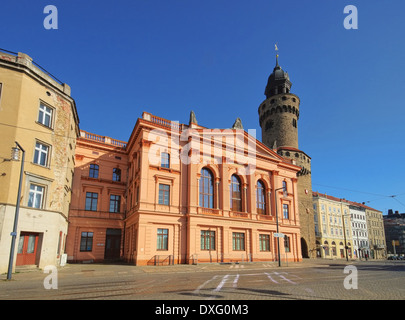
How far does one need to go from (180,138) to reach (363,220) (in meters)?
77.1

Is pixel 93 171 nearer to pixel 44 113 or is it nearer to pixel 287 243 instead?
pixel 44 113

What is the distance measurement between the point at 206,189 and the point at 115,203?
36.5ft

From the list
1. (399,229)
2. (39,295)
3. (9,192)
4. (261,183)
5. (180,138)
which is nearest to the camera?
(39,295)

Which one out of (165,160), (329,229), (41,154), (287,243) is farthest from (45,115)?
(329,229)

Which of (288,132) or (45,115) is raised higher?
(288,132)

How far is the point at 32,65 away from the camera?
65.3 ft

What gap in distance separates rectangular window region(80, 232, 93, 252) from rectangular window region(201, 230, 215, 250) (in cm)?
1215

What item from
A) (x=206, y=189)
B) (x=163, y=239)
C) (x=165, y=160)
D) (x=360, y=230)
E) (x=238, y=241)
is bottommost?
(x=238, y=241)

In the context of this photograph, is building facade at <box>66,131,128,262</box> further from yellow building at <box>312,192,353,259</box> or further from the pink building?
yellow building at <box>312,192,353,259</box>

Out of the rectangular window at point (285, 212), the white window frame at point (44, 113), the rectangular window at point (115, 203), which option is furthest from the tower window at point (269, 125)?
the white window frame at point (44, 113)

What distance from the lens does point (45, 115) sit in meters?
21.0

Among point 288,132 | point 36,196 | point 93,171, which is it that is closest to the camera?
point 36,196
